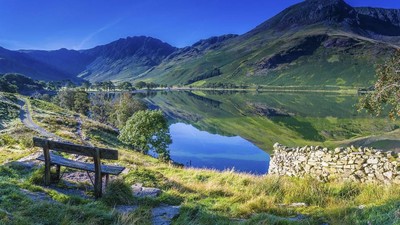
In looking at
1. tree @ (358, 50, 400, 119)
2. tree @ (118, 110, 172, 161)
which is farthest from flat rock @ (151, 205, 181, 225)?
tree @ (118, 110, 172, 161)

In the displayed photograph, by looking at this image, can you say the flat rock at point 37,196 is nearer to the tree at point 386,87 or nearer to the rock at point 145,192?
the rock at point 145,192

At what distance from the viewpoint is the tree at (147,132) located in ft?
140

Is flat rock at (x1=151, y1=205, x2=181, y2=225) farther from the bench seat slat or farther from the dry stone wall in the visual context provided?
the dry stone wall

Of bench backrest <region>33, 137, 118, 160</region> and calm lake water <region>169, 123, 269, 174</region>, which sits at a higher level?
bench backrest <region>33, 137, 118, 160</region>

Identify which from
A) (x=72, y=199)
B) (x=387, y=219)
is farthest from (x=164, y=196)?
(x=387, y=219)

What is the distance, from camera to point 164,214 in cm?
999

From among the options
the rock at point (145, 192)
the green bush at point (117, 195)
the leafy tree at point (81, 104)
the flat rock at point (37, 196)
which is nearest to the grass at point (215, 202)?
the green bush at point (117, 195)

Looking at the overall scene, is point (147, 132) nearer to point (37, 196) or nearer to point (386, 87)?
point (386, 87)

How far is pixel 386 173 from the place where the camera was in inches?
621

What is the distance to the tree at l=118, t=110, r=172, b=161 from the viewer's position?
4275cm

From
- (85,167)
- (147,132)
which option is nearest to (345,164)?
(85,167)

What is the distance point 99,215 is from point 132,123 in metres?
35.7

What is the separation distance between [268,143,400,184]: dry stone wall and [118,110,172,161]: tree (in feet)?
78.2

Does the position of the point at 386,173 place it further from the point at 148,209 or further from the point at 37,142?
the point at 37,142
